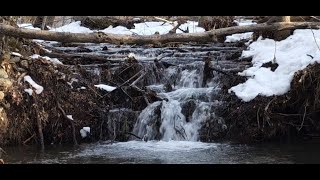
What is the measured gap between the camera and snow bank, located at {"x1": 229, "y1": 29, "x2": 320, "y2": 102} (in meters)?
8.05

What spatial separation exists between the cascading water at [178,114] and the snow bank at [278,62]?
1.97ft

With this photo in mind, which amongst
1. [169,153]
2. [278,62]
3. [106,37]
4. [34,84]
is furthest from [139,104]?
[278,62]

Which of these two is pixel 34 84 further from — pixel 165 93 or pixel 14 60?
pixel 165 93

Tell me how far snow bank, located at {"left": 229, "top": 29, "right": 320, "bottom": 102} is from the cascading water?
1.97 ft

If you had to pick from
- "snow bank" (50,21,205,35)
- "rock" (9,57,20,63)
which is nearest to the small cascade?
"rock" (9,57,20,63)

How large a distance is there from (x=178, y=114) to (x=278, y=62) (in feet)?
8.18

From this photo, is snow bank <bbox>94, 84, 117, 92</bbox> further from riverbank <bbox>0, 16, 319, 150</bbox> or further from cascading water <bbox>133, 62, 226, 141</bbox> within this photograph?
cascading water <bbox>133, 62, 226, 141</bbox>

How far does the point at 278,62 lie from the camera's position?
897 centimetres

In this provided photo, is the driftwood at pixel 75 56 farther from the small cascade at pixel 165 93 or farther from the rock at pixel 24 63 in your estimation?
the rock at pixel 24 63

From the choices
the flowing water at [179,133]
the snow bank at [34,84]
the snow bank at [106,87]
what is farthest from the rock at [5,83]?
the snow bank at [106,87]

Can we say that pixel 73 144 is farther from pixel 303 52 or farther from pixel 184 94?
pixel 303 52

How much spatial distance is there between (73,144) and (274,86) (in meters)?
3.82
